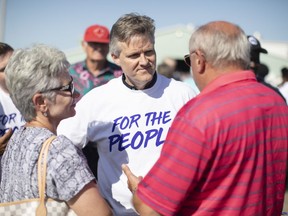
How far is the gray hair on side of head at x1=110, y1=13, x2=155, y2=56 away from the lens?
2959 mm

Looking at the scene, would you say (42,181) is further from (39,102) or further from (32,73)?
(32,73)

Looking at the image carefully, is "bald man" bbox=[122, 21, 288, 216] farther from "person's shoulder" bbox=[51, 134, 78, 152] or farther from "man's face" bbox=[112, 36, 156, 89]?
"man's face" bbox=[112, 36, 156, 89]

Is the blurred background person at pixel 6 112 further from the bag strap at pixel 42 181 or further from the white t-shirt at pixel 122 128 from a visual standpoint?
the bag strap at pixel 42 181

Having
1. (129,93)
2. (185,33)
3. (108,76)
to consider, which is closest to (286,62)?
(185,33)

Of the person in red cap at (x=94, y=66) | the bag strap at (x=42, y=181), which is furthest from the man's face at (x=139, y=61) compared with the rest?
the person in red cap at (x=94, y=66)

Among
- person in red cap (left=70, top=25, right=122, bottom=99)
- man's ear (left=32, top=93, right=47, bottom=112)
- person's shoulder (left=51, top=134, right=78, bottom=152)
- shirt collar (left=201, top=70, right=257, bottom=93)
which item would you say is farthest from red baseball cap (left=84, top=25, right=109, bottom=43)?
shirt collar (left=201, top=70, right=257, bottom=93)

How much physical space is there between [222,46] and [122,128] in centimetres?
113

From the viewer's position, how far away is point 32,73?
2.17m

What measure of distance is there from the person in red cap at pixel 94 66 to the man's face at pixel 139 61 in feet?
8.16

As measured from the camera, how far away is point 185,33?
21.2 metres

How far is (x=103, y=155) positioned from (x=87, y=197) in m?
0.94

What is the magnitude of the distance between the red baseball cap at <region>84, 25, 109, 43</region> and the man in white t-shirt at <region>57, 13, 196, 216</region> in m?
3.10

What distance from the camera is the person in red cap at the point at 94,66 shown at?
563 cm

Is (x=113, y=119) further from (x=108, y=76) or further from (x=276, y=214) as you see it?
(x=108, y=76)
